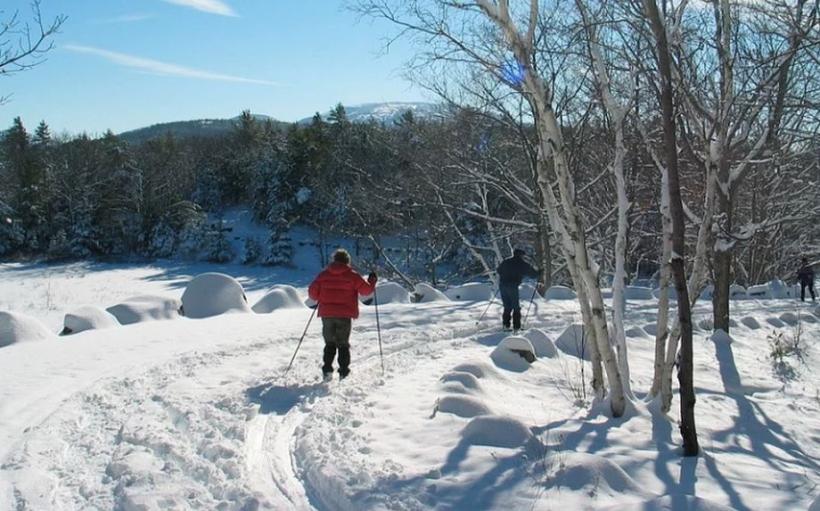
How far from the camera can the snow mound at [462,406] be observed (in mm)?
5746

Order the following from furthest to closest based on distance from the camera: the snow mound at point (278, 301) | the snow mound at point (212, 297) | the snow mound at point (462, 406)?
1. the snow mound at point (278, 301)
2. the snow mound at point (212, 297)
3. the snow mound at point (462, 406)

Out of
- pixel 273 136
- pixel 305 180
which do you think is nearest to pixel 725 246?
pixel 305 180

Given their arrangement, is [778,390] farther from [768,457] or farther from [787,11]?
[787,11]

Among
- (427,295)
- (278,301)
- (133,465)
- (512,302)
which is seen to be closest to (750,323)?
(512,302)

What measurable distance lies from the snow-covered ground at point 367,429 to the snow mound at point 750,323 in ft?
12.1

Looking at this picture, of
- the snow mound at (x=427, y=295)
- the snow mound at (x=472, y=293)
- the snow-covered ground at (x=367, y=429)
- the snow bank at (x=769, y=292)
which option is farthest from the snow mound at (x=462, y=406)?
the snow bank at (x=769, y=292)

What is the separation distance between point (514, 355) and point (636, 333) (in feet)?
13.9

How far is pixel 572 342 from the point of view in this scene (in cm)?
1075

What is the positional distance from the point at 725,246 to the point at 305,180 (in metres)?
39.6

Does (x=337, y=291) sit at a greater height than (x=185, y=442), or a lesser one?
greater

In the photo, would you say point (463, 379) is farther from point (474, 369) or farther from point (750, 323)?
point (750, 323)

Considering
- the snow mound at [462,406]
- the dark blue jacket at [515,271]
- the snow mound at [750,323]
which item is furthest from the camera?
the snow mound at [750,323]

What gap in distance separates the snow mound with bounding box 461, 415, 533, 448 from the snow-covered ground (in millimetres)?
16

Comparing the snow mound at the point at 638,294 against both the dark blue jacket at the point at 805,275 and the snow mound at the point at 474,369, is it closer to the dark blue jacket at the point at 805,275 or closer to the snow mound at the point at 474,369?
the dark blue jacket at the point at 805,275
